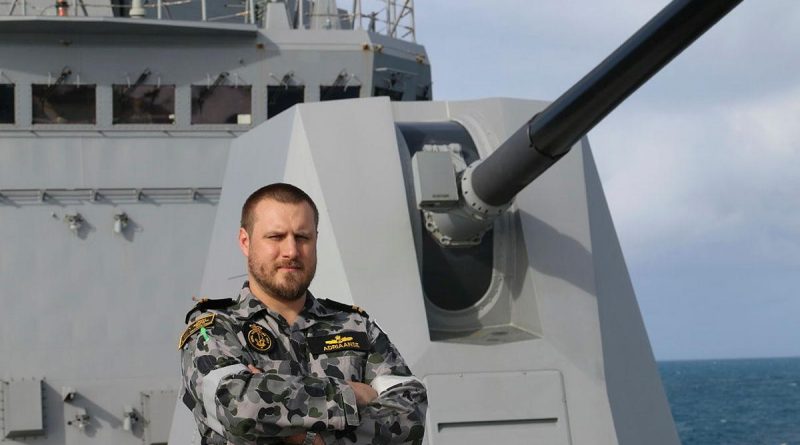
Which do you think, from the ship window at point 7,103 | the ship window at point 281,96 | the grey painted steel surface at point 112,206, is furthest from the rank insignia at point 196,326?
the ship window at point 7,103

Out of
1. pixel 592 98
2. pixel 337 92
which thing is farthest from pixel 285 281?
pixel 337 92

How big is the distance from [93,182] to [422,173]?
5599mm

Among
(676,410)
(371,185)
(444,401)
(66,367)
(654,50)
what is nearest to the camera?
(654,50)

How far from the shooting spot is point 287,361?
125 inches

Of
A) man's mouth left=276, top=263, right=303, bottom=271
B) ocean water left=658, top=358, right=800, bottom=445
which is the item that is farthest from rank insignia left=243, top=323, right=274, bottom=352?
ocean water left=658, top=358, right=800, bottom=445

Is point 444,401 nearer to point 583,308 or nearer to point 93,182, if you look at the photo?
point 583,308

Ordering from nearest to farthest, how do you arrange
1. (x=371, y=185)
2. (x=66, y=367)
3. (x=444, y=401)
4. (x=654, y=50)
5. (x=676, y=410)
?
(x=654, y=50) < (x=444, y=401) < (x=371, y=185) < (x=66, y=367) < (x=676, y=410)

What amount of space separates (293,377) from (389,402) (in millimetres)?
246

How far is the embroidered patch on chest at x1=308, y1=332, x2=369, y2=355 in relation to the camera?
3232mm

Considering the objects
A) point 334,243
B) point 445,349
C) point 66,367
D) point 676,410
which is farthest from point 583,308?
point 676,410

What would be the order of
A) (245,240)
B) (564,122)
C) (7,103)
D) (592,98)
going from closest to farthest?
1. (245,240)
2. (592,98)
3. (564,122)
4. (7,103)

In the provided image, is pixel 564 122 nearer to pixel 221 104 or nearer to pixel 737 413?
pixel 221 104

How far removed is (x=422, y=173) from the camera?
5996 mm

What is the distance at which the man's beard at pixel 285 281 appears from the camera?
321 cm
